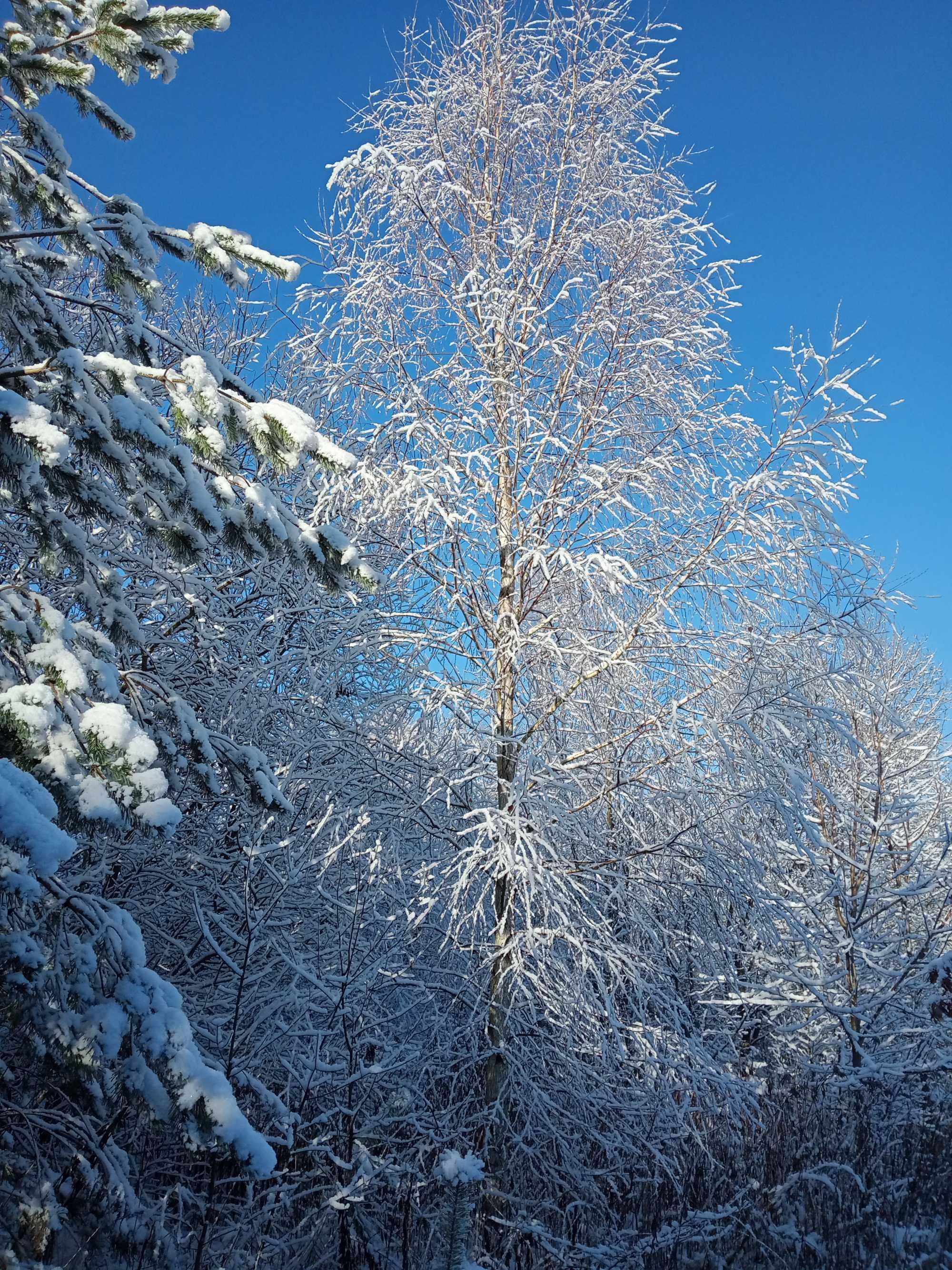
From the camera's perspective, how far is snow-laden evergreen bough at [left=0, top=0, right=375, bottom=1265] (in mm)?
2375

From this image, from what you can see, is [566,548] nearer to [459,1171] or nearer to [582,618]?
[582,618]

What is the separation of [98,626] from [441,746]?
2.11 m

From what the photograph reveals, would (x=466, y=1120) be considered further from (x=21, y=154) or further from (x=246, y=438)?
(x=21, y=154)

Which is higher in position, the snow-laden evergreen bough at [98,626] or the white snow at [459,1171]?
the snow-laden evergreen bough at [98,626]

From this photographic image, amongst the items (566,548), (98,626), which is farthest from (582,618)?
(98,626)

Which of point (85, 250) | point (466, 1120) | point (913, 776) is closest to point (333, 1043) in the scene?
point (466, 1120)

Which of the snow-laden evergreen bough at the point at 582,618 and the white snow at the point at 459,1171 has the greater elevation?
the snow-laden evergreen bough at the point at 582,618

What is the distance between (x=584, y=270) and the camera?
224 inches

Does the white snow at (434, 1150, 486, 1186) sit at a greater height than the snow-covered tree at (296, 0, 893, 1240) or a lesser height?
lesser

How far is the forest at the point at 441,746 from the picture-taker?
313 centimetres

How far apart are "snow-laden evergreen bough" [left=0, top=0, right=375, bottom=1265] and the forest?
0.02 metres

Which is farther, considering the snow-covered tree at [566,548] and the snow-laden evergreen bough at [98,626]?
the snow-covered tree at [566,548]

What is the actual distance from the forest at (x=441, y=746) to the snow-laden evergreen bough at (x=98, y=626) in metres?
0.02

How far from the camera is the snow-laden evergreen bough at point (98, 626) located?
93.5 inches
